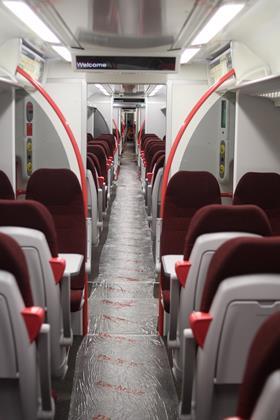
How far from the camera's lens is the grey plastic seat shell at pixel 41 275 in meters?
2.72

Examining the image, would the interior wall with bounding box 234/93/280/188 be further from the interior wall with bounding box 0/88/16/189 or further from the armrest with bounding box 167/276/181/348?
the armrest with bounding box 167/276/181/348

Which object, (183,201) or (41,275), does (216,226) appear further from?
(183,201)

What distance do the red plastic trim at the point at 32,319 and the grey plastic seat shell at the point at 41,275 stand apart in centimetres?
61

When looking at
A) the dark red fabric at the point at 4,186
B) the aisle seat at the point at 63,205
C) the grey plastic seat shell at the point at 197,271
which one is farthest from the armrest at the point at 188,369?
the dark red fabric at the point at 4,186

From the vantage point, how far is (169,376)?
12.7 ft

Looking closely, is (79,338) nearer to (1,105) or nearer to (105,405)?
(105,405)

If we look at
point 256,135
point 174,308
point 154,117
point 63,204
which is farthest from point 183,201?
point 154,117

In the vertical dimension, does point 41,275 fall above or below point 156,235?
above

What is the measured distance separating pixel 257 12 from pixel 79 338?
2.71m

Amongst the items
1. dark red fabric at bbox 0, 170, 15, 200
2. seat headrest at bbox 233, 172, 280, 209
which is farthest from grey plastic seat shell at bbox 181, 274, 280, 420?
dark red fabric at bbox 0, 170, 15, 200

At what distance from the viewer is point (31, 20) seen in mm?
3992

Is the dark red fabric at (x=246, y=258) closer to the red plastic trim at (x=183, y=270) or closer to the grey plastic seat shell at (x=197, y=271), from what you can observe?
the grey plastic seat shell at (x=197, y=271)

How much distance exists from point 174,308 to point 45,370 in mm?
1102

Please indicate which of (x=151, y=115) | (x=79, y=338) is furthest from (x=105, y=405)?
(x=151, y=115)
